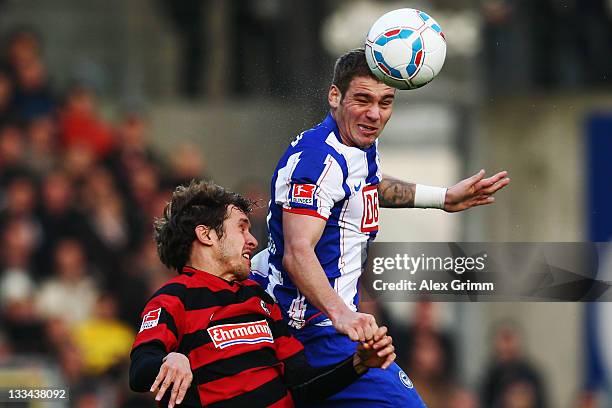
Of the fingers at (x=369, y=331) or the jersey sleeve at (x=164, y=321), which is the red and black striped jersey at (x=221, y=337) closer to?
the jersey sleeve at (x=164, y=321)

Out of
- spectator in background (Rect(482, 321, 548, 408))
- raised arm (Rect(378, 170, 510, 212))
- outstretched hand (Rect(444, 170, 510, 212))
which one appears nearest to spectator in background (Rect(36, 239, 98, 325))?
spectator in background (Rect(482, 321, 548, 408))

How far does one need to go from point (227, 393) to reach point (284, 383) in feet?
0.92

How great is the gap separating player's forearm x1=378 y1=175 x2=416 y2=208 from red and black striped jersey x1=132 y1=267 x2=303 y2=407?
0.86 meters

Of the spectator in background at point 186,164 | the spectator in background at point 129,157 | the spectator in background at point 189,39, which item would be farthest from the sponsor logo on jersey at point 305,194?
the spectator in background at point 189,39

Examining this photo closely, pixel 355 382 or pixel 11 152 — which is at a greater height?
pixel 11 152

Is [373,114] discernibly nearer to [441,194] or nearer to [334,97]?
[334,97]

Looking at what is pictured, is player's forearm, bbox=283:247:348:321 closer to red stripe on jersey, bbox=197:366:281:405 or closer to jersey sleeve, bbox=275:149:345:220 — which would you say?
jersey sleeve, bbox=275:149:345:220

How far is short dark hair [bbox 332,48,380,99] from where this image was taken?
498 centimetres

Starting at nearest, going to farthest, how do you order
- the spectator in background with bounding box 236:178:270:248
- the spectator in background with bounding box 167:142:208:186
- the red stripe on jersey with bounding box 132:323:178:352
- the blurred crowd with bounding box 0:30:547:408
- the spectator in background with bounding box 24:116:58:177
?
the red stripe on jersey with bounding box 132:323:178:352
the spectator in background with bounding box 236:178:270:248
the blurred crowd with bounding box 0:30:547:408
the spectator in background with bounding box 167:142:208:186
the spectator in background with bounding box 24:116:58:177

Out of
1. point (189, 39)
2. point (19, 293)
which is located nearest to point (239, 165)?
point (19, 293)

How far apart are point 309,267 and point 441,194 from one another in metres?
1.05

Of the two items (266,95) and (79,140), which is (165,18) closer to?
(79,140)

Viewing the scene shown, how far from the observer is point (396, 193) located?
5484 millimetres

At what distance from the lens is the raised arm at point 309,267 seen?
4578mm
